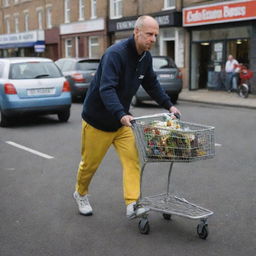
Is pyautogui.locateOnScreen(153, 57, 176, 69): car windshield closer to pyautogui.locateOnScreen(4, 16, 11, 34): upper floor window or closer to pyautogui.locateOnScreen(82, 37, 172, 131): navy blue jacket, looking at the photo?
pyautogui.locateOnScreen(82, 37, 172, 131): navy blue jacket

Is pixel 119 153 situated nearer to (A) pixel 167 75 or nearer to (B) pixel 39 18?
(A) pixel 167 75

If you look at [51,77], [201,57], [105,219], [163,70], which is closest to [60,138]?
[51,77]

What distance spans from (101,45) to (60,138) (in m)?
21.1

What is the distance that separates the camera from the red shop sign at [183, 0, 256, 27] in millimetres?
19047

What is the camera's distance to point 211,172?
22.3 ft

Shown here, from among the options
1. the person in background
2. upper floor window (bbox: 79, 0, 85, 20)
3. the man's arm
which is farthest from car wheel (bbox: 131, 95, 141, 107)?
upper floor window (bbox: 79, 0, 85, 20)

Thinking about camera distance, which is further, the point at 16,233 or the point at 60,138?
the point at 60,138

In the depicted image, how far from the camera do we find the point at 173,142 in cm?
414

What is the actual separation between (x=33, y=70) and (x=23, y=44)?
2947 cm

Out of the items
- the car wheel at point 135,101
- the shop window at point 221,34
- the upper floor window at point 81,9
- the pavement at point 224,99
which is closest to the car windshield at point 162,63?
the car wheel at point 135,101

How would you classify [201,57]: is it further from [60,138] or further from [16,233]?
[16,233]

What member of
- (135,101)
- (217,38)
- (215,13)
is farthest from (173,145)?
(217,38)

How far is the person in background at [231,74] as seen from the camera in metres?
19.6

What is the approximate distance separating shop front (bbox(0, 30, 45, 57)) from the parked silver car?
2454 centimetres
